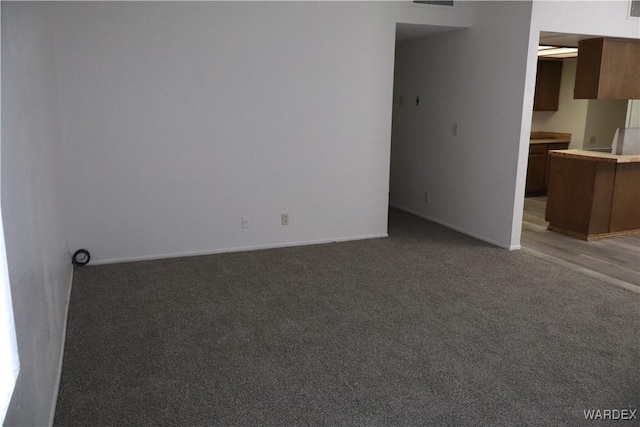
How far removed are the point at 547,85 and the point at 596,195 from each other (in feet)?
10.3

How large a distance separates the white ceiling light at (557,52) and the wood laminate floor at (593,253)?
7.05ft

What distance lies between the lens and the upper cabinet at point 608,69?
5117mm

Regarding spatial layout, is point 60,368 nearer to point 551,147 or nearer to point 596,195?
point 596,195

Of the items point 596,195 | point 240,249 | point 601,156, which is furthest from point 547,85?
point 240,249

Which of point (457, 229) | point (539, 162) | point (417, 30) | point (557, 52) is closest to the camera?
point (417, 30)

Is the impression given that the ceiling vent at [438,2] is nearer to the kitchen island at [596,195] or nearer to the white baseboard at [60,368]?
the kitchen island at [596,195]

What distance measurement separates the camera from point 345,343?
3.03 metres

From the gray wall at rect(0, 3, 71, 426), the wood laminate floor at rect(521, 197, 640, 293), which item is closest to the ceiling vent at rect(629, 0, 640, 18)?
the wood laminate floor at rect(521, 197, 640, 293)

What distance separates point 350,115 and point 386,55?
2.21ft

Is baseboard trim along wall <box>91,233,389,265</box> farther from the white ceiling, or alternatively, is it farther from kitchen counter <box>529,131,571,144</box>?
kitchen counter <box>529,131,571,144</box>

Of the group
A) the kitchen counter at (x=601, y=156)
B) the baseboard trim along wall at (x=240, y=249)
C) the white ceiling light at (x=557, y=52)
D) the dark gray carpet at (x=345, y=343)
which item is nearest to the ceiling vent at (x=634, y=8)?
the white ceiling light at (x=557, y=52)

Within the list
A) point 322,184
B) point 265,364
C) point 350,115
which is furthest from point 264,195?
point 265,364

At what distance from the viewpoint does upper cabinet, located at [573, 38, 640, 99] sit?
16.8ft

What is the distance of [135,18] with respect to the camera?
13.8 feet
